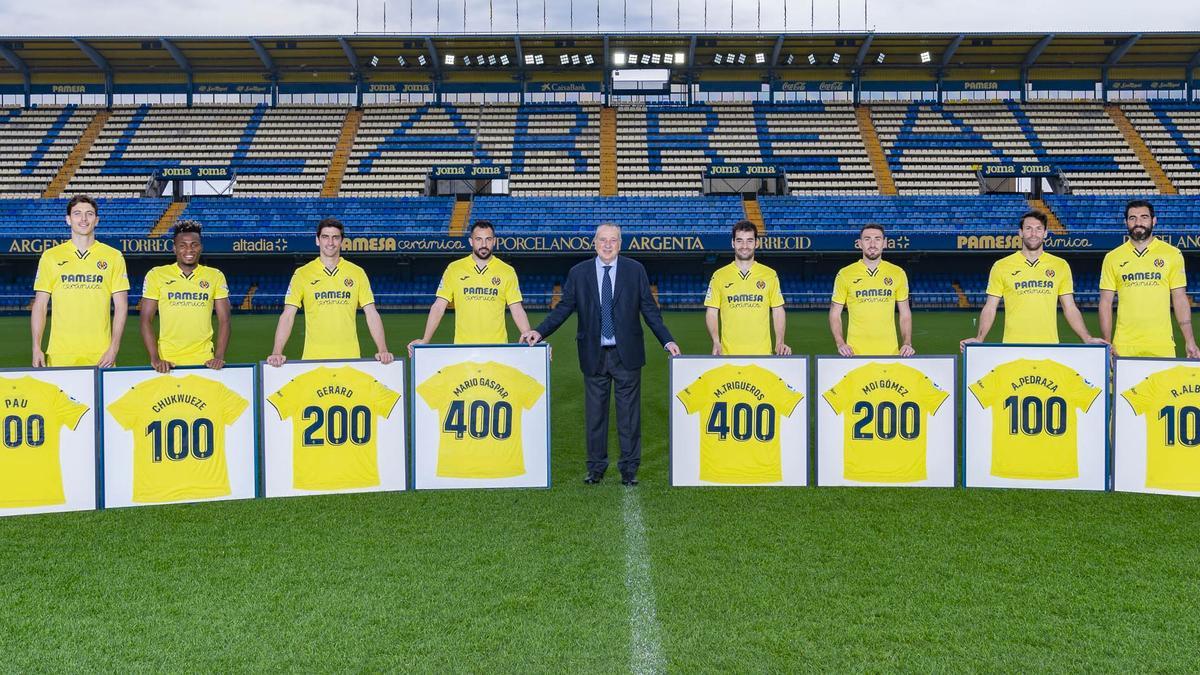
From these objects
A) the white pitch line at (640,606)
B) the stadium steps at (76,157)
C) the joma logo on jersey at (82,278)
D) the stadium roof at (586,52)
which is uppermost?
the stadium roof at (586,52)

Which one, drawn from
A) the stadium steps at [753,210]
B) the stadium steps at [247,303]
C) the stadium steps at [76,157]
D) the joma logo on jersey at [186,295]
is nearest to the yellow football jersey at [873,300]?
the joma logo on jersey at [186,295]

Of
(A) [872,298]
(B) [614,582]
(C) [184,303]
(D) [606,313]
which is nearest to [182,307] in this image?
(C) [184,303]

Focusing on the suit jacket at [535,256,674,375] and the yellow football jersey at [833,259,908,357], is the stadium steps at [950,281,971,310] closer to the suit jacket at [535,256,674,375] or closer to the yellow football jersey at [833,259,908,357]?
the yellow football jersey at [833,259,908,357]

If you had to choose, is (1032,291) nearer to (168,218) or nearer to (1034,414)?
(1034,414)

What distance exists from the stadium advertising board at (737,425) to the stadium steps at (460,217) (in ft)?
86.7

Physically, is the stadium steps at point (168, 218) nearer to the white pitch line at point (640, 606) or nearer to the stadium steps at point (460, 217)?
the stadium steps at point (460, 217)

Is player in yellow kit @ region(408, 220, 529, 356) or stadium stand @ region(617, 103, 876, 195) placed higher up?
stadium stand @ region(617, 103, 876, 195)

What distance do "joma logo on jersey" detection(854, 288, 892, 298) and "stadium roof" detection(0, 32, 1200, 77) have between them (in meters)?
32.7

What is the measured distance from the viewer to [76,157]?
1485 inches

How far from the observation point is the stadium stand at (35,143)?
118ft

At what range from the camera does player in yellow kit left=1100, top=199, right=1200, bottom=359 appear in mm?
6371

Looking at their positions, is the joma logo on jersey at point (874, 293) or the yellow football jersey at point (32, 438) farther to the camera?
the joma logo on jersey at point (874, 293)

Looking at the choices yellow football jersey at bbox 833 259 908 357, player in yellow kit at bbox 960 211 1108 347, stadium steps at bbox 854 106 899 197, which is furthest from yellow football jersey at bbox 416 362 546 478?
stadium steps at bbox 854 106 899 197

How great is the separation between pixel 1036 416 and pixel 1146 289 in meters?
1.61
